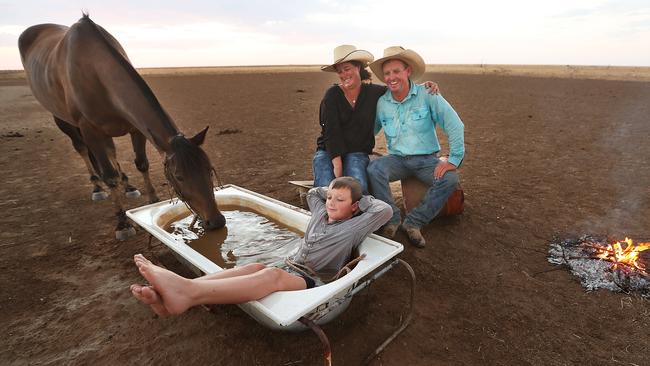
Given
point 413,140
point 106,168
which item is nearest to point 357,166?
point 413,140

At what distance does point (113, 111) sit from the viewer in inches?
156

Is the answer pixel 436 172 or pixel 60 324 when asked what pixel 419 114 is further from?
pixel 60 324

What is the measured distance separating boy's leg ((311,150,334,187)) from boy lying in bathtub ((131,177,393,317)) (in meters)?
1.01

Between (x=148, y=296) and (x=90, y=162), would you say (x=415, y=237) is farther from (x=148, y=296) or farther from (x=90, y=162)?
(x=90, y=162)

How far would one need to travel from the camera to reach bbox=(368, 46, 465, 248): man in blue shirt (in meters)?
3.64

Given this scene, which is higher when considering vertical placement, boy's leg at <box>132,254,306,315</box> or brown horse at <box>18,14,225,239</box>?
brown horse at <box>18,14,225,239</box>

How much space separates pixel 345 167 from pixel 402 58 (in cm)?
131

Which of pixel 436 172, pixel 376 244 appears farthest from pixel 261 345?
pixel 436 172

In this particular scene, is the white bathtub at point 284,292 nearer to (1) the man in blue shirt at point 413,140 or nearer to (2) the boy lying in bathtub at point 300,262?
(2) the boy lying in bathtub at point 300,262

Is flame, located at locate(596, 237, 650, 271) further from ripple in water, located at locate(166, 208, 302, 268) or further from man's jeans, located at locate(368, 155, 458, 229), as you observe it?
ripple in water, located at locate(166, 208, 302, 268)

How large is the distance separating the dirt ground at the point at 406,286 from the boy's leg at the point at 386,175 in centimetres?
50

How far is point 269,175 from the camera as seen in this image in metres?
6.16

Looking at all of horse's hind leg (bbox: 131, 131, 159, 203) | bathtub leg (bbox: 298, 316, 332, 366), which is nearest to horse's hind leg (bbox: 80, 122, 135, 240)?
horse's hind leg (bbox: 131, 131, 159, 203)

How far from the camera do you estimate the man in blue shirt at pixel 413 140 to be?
3.64 m
